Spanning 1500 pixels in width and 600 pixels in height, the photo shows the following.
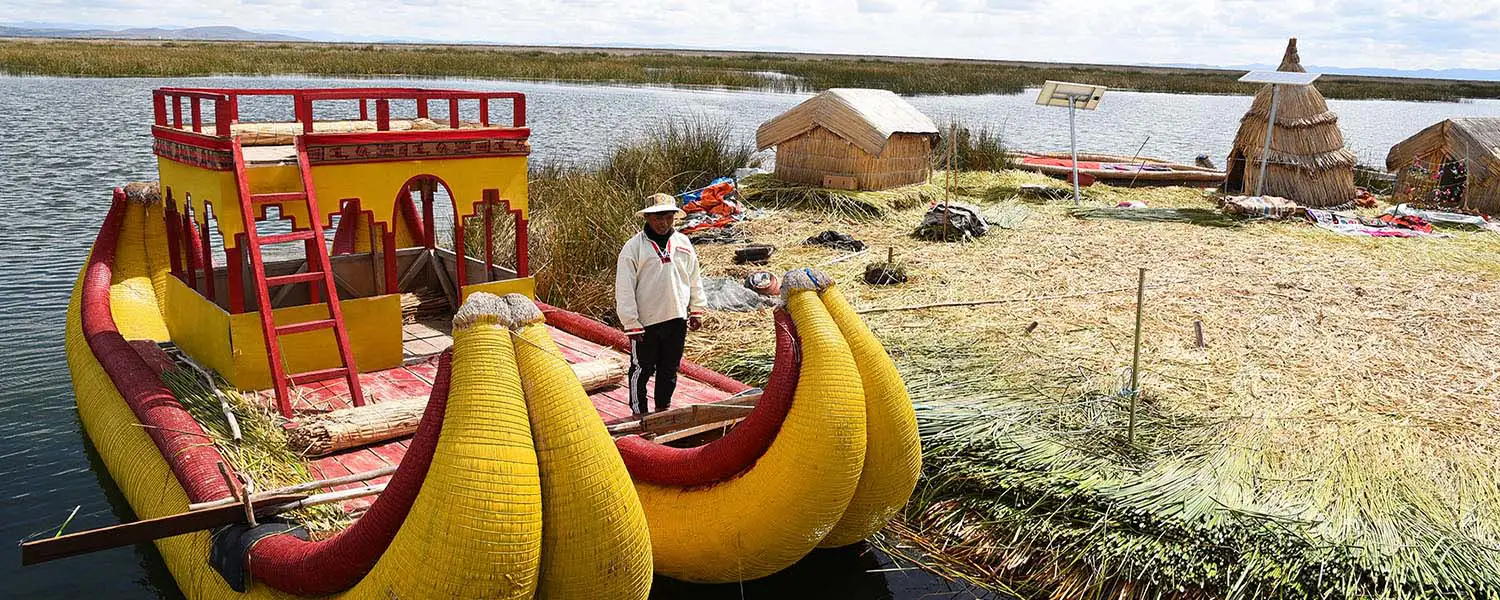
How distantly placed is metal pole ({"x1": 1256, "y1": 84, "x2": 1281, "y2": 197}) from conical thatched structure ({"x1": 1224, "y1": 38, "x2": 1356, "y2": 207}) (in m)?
0.08

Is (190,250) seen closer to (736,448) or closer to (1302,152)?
(736,448)

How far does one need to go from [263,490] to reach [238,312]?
1749 mm

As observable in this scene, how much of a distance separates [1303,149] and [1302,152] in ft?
0.15

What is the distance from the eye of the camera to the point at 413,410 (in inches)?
208

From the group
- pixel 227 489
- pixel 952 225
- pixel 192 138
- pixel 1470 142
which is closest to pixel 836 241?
pixel 952 225

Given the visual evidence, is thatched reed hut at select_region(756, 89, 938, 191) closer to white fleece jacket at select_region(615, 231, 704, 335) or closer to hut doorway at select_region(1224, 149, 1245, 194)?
hut doorway at select_region(1224, 149, 1245, 194)

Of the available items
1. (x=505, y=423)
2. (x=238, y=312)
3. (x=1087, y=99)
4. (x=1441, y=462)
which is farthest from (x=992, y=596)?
(x=1087, y=99)

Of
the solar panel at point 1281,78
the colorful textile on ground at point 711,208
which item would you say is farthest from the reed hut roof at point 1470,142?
the colorful textile on ground at point 711,208

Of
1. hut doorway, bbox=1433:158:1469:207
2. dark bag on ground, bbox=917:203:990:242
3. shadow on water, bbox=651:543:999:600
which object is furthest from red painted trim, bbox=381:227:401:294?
hut doorway, bbox=1433:158:1469:207

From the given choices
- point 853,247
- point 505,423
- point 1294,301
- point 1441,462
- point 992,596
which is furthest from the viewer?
point 853,247

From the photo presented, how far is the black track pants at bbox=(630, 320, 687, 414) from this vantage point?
5.35m

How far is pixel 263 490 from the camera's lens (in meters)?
4.44

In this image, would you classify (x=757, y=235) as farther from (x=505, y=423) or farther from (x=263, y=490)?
(x=505, y=423)

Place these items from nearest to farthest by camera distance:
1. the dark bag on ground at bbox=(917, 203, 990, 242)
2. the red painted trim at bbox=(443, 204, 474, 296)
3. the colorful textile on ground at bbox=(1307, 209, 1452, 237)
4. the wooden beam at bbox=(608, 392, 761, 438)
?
the wooden beam at bbox=(608, 392, 761, 438) → the red painted trim at bbox=(443, 204, 474, 296) → the dark bag on ground at bbox=(917, 203, 990, 242) → the colorful textile on ground at bbox=(1307, 209, 1452, 237)
